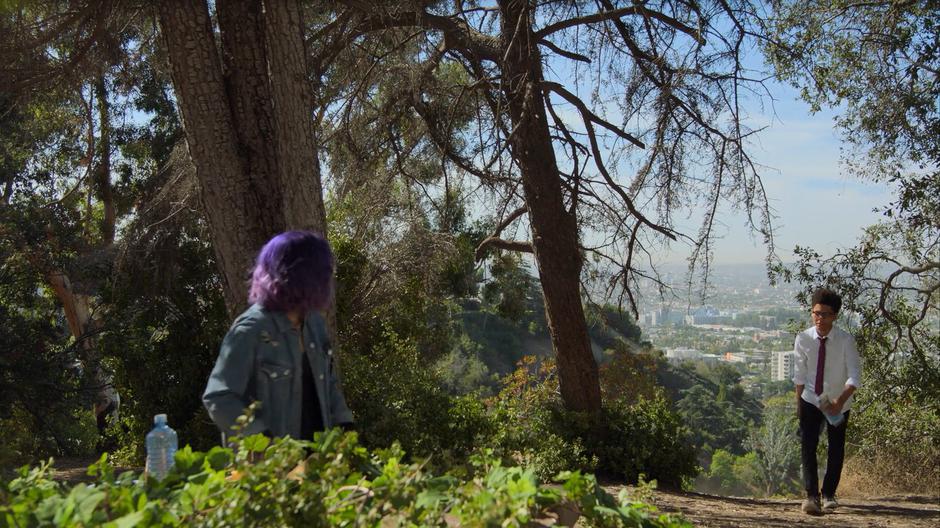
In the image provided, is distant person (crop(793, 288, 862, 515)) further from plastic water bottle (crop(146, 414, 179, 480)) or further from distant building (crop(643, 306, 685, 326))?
plastic water bottle (crop(146, 414, 179, 480))

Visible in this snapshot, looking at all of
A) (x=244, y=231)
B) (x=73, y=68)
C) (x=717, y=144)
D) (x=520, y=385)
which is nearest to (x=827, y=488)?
(x=717, y=144)

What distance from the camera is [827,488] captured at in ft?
21.1

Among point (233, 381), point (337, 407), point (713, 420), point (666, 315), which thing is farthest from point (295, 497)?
point (713, 420)

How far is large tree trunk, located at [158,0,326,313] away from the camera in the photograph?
453 centimetres

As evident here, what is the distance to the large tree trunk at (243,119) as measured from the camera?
14.9ft

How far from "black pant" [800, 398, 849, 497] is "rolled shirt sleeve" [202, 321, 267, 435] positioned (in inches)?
183

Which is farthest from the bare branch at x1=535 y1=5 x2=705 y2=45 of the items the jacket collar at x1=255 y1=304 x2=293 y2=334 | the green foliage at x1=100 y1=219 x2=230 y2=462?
the jacket collar at x1=255 y1=304 x2=293 y2=334

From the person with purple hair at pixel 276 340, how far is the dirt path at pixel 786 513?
3.32 metres

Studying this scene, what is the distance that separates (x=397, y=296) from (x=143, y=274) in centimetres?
357

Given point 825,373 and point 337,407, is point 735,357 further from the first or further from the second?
point 337,407

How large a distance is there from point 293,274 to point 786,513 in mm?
5464

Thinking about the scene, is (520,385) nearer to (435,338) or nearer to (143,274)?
(435,338)

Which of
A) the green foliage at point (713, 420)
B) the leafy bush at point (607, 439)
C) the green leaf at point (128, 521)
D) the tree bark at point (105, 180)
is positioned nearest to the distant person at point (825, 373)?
the leafy bush at point (607, 439)

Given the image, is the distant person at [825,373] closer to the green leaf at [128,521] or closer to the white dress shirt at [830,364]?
the white dress shirt at [830,364]
